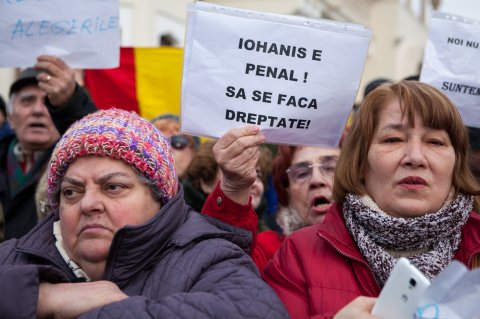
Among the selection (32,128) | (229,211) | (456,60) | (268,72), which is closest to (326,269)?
(229,211)

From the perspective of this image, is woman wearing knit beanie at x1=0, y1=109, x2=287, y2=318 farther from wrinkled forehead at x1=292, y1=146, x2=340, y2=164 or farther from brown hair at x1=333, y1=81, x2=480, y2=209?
wrinkled forehead at x1=292, y1=146, x2=340, y2=164

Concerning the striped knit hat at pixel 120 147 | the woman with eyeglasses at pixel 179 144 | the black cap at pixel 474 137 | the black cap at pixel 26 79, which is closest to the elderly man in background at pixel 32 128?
the black cap at pixel 26 79

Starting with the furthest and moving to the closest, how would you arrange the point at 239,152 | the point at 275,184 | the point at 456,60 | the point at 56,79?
the point at 275,184 → the point at 56,79 → the point at 456,60 → the point at 239,152

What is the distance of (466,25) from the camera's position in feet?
10.00

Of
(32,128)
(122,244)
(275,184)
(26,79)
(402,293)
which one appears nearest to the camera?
(402,293)

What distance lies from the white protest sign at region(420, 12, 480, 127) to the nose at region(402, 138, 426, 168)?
36.5 inches

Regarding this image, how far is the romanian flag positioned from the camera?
207 inches

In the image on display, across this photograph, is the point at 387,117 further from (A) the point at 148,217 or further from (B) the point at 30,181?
Answer: (B) the point at 30,181

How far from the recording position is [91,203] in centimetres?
213

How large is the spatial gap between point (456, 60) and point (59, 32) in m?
2.00

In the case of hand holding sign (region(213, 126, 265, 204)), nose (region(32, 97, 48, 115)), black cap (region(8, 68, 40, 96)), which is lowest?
nose (region(32, 97, 48, 115))

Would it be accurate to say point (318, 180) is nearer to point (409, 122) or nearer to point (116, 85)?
point (409, 122)

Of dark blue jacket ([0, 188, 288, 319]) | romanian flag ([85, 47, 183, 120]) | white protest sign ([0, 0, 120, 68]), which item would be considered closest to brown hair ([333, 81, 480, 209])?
dark blue jacket ([0, 188, 288, 319])

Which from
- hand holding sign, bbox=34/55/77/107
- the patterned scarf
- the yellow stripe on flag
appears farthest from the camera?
the yellow stripe on flag
